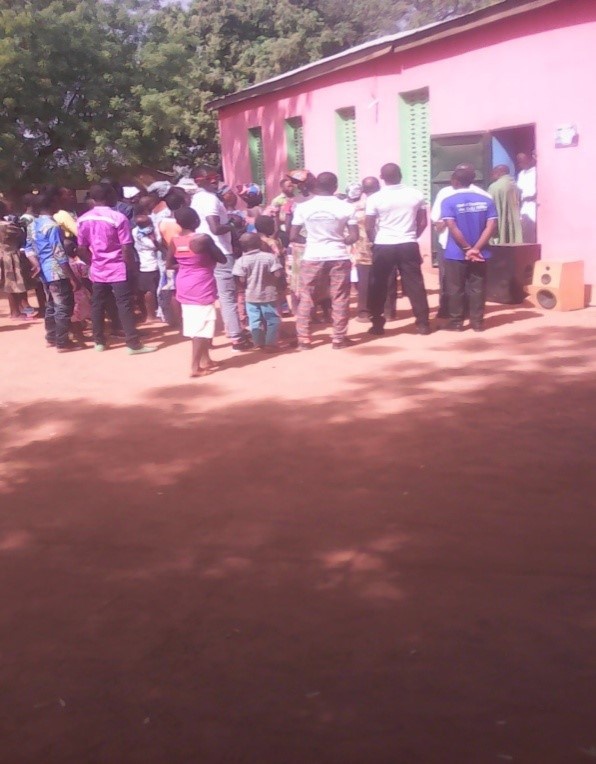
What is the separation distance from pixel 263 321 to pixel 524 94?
512 centimetres

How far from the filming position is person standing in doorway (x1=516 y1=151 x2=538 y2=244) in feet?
39.1

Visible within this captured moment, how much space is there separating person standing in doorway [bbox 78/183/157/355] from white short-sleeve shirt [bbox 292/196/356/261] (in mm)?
→ 1815

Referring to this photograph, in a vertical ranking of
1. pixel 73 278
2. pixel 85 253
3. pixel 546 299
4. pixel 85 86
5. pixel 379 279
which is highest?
pixel 85 86

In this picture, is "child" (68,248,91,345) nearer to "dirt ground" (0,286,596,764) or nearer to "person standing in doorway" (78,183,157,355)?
"person standing in doorway" (78,183,157,355)

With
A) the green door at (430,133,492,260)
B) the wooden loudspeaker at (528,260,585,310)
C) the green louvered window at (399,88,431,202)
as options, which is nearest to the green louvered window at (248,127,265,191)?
the green louvered window at (399,88,431,202)

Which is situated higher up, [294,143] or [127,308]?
[294,143]

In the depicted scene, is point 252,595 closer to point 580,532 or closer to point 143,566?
point 143,566

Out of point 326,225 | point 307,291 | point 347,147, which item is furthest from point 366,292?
point 347,147

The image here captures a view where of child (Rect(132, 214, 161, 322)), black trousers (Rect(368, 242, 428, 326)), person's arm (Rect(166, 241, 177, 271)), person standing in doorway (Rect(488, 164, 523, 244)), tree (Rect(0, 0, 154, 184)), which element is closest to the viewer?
person's arm (Rect(166, 241, 177, 271))

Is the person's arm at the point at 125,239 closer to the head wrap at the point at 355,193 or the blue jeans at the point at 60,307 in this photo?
the blue jeans at the point at 60,307

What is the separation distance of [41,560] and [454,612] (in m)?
2.05

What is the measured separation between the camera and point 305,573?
4.12 meters

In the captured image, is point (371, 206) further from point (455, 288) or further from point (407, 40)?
point (407, 40)

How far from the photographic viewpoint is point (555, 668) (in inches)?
126
